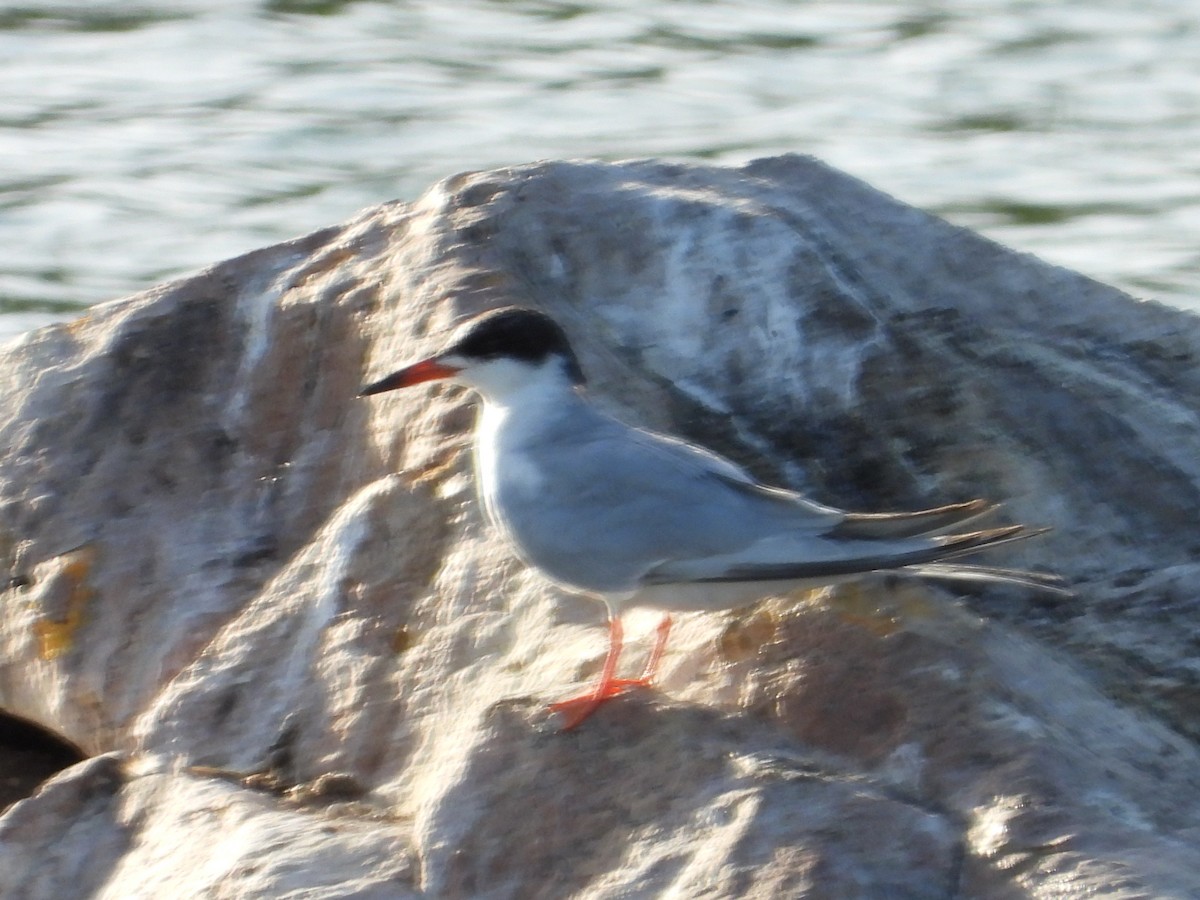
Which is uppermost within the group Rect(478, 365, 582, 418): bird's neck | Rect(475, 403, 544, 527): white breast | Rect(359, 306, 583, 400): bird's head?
Rect(359, 306, 583, 400): bird's head

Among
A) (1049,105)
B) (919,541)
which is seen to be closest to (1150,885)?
(919,541)

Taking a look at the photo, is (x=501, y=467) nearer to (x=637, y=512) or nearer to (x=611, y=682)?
(x=637, y=512)

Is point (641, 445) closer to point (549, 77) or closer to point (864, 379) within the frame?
point (864, 379)

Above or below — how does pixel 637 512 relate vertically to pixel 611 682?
above

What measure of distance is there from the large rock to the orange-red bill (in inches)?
14.3

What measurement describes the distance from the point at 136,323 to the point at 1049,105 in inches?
353

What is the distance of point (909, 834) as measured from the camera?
3.55 metres

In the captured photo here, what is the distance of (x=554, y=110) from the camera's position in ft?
41.8

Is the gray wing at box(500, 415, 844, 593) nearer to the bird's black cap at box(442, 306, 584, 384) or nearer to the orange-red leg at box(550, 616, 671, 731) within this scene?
the orange-red leg at box(550, 616, 671, 731)

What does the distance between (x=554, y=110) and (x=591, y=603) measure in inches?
338

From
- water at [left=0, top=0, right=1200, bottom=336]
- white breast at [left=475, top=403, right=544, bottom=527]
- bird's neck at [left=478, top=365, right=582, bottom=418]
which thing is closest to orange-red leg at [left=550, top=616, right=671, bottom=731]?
white breast at [left=475, top=403, right=544, bottom=527]

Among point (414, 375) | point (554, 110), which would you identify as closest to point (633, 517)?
point (414, 375)

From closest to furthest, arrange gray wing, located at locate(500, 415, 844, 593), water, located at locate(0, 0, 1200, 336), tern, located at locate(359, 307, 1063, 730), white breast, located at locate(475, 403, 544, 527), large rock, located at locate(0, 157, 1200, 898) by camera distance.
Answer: large rock, located at locate(0, 157, 1200, 898) < tern, located at locate(359, 307, 1063, 730) < gray wing, located at locate(500, 415, 844, 593) < white breast, located at locate(475, 403, 544, 527) < water, located at locate(0, 0, 1200, 336)

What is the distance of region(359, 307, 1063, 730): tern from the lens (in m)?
3.89
